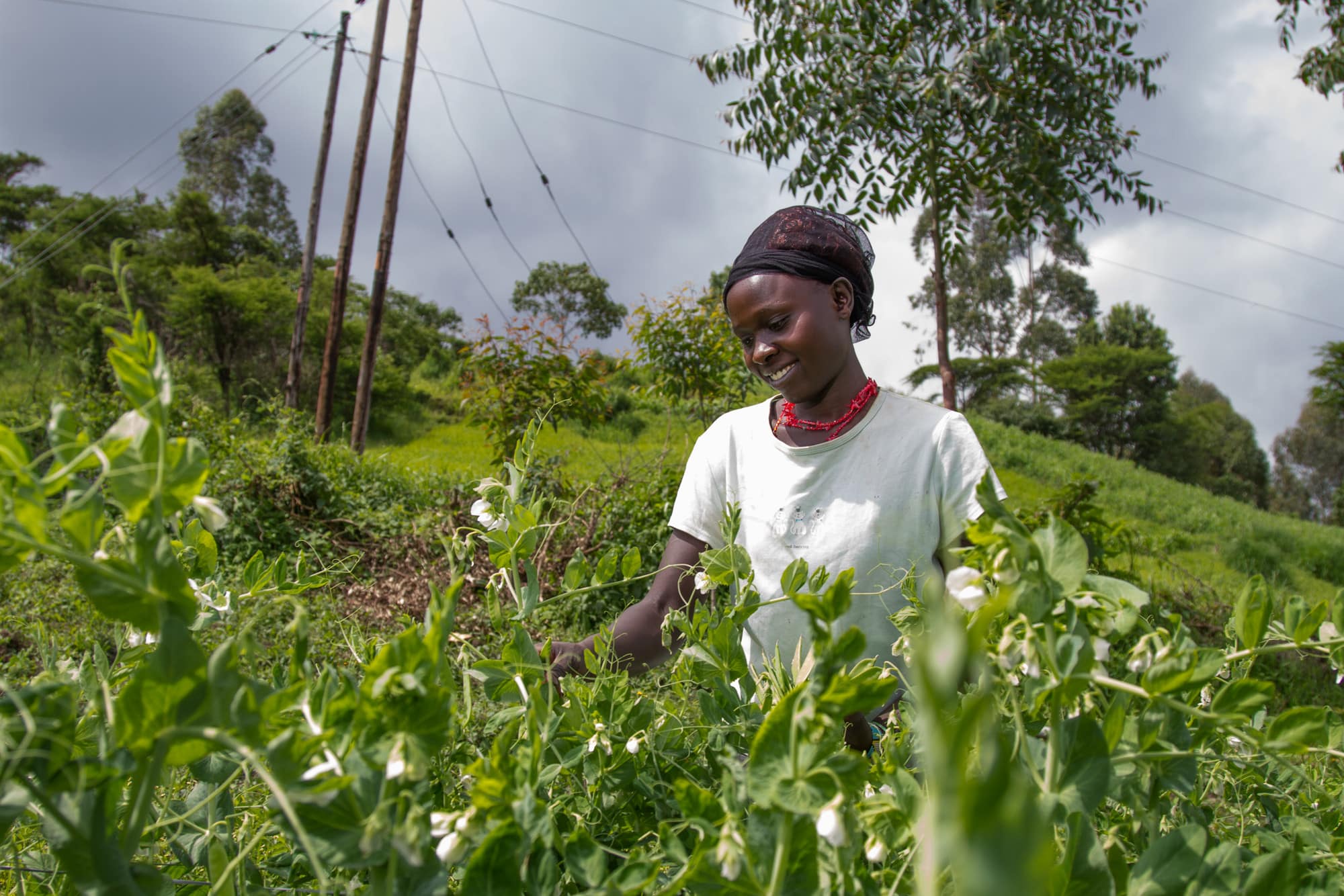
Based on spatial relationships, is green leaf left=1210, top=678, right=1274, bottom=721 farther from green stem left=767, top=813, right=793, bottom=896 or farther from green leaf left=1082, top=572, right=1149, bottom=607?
green stem left=767, top=813, right=793, bottom=896

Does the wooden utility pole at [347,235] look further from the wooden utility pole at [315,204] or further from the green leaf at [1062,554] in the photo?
the green leaf at [1062,554]

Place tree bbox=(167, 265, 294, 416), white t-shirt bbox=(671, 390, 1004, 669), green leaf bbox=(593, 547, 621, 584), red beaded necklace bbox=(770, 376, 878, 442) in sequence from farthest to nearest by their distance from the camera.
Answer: tree bbox=(167, 265, 294, 416), red beaded necklace bbox=(770, 376, 878, 442), white t-shirt bbox=(671, 390, 1004, 669), green leaf bbox=(593, 547, 621, 584)

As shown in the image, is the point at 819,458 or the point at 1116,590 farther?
the point at 819,458

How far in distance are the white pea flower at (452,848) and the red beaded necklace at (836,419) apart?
5.05 feet

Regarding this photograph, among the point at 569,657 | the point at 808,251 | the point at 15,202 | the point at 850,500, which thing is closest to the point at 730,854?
the point at 569,657

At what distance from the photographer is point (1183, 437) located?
98.8 feet

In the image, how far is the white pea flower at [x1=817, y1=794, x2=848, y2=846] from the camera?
37cm

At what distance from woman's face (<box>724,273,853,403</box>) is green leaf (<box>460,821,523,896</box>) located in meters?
1.44

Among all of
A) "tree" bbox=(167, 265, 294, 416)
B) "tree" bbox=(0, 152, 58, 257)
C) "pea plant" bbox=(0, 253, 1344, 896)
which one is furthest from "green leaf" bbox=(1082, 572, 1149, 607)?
"tree" bbox=(0, 152, 58, 257)

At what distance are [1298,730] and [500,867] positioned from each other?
48 cm

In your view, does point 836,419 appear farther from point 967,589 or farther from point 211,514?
point 211,514

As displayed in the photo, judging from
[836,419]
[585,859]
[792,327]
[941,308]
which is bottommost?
[585,859]

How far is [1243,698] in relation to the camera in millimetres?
472

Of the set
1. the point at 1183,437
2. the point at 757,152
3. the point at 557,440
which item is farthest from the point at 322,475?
the point at 1183,437
